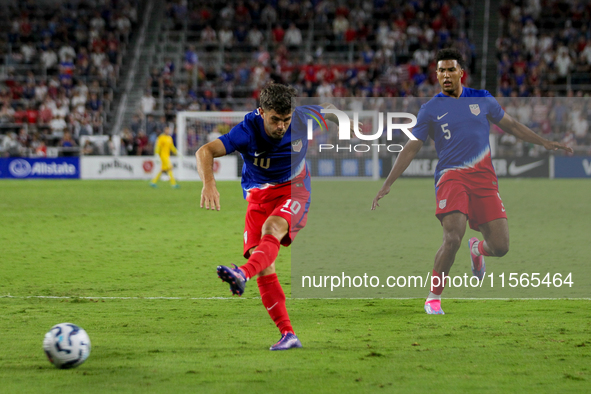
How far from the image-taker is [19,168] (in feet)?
89.7

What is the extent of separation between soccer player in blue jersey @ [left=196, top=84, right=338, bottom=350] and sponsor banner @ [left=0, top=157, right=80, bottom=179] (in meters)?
23.4

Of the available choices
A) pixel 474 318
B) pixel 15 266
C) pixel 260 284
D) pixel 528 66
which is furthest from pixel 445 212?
pixel 528 66

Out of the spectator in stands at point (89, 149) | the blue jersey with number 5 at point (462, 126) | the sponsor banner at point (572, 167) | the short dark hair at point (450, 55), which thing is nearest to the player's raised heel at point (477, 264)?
the blue jersey with number 5 at point (462, 126)

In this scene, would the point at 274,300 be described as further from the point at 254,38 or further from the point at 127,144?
the point at 254,38

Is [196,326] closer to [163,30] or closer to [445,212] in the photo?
[445,212]

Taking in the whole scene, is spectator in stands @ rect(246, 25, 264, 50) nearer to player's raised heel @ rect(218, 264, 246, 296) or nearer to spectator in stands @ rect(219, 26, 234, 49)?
spectator in stands @ rect(219, 26, 234, 49)

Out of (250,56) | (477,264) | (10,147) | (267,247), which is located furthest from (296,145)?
(250,56)

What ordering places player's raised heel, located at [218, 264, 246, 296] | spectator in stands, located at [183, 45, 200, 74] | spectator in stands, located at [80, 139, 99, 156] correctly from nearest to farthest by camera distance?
player's raised heel, located at [218, 264, 246, 296], spectator in stands, located at [80, 139, 99, 156], spectator in stands, located at [183, 45, 200, 74]

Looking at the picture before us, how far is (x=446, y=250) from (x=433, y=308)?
0.50 meters

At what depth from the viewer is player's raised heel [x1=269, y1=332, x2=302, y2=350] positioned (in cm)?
490

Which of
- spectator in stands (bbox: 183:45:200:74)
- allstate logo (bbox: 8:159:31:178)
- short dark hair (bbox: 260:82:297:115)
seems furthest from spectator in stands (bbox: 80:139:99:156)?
short dark hair (bbox: 260:82:297:115)

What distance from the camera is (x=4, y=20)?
33.2 metres

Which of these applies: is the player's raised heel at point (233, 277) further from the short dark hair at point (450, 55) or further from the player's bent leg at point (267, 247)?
the short dark hair at point (450, 55)

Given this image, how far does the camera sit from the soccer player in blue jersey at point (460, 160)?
6160mm
